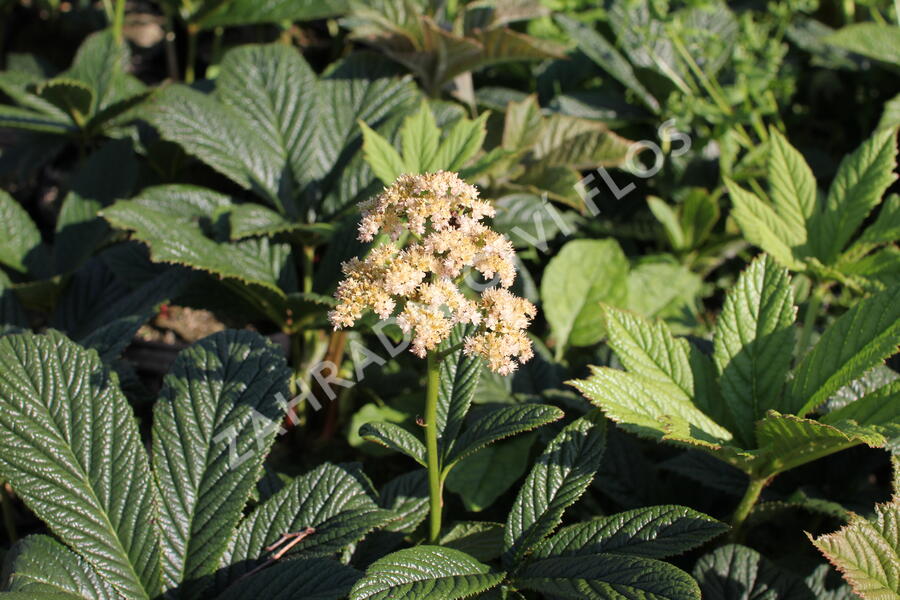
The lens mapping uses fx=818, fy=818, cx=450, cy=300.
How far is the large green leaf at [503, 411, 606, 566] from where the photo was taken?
133cm

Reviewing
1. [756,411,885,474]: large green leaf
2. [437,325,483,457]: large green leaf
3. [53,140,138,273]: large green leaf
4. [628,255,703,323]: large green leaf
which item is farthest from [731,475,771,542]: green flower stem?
[53,140,138,273]: large green leaf

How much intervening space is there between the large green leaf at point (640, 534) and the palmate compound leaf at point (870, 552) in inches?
6.4

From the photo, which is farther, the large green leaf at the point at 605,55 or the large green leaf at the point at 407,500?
the large green leaf at the point at 605,55

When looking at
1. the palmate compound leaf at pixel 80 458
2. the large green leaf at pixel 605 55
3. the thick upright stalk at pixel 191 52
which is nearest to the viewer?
the palmate compound leaf at pixel 80 458

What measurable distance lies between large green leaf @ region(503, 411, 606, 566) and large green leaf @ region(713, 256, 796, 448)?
0.82ft

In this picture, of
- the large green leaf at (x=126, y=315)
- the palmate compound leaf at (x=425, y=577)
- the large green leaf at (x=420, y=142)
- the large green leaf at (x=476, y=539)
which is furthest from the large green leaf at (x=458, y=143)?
the palmate compound leaf at (x=425, y=577)

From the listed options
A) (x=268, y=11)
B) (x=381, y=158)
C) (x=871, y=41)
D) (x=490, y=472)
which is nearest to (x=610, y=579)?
(x=490, y=472)

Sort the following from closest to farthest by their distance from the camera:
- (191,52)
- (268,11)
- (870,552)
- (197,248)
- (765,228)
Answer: (870,552) → (197,248) → (765,228) → (268,11) → (191,52)

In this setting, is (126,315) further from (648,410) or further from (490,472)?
(648,410)

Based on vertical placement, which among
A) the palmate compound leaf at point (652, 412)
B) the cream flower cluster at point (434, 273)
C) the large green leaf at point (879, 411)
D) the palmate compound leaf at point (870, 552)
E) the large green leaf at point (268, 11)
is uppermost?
the large green leaf at point (268, 11)

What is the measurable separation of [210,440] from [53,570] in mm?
313

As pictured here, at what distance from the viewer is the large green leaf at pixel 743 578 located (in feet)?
4.60

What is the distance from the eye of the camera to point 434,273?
114 cm

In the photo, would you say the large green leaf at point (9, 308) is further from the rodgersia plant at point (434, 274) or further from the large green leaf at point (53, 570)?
the rodgersia plant at point (434, 274)
